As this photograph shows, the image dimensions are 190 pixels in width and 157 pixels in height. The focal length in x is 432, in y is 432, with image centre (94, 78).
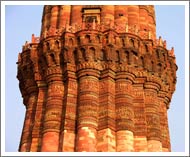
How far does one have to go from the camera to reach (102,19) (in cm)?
1884

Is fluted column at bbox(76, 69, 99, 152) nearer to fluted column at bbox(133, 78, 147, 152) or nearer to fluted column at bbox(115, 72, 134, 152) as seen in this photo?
fluted column at bbox(115, 72, 134, 152)

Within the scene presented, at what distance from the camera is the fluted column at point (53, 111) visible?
15.6 m

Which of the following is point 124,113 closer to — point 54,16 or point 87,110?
point 87,110

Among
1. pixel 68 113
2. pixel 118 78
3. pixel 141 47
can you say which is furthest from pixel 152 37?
pixel 68 113

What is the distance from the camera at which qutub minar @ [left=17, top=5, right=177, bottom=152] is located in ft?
51.2

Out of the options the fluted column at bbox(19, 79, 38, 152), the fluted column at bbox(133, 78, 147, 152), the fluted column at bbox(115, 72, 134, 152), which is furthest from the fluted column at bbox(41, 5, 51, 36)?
the fluted column at bbox(133, 78, 147, 152)

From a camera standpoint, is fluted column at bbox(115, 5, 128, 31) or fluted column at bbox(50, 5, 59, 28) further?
fluted column at bbox(50, 5, 59, 28)

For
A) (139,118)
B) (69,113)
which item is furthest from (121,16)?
(69,113)

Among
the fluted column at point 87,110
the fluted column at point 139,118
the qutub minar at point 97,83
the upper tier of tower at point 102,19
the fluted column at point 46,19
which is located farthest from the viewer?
the fluted column at point 46,19

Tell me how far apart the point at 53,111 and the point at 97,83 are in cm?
204

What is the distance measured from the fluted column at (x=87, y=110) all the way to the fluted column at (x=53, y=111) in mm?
832

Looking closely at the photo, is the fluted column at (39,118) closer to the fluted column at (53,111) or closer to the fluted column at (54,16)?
the fluted column at (53,111)

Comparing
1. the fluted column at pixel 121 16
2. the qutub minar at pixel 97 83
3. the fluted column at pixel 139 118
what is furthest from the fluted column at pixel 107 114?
the fluted column at pixel 121 16

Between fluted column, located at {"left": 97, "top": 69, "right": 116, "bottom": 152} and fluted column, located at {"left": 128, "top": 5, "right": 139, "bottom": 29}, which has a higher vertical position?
fluted column, located at {"left": 128, "top": 5, "right": 139, "bottom": 29}
